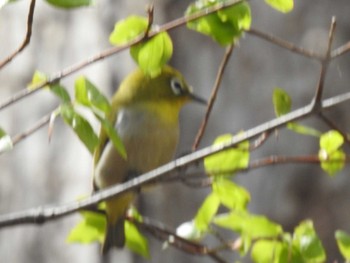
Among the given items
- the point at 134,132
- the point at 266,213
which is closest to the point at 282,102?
the point at 134,132

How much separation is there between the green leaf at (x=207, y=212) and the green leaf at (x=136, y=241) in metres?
0.07

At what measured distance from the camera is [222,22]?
101cm

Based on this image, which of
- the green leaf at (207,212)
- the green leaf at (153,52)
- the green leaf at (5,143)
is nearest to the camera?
the green leaf at (5,143)

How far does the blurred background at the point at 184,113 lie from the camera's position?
6.72ft

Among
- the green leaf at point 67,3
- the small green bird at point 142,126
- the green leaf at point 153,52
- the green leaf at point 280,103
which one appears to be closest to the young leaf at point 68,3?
the green leaf at point 67,3

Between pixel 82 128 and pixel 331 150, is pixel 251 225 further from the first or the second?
pixel 82 128

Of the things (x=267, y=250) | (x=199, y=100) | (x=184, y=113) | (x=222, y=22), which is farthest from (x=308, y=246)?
(x=184, y=113)

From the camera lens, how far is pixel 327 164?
3.77 feet

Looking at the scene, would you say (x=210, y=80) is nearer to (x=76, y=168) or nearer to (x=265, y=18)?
(x=265, y=18)

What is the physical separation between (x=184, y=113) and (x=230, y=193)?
1.02m

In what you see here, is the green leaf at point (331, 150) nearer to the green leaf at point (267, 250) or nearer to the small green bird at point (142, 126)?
the green leaf at point (267, 250)

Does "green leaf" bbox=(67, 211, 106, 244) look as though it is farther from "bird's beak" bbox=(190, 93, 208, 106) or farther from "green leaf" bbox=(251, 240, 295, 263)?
"bird's beak" bbox=(190, 93, 208, 106)

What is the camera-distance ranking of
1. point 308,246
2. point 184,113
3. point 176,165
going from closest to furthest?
point 176,165 → point 308,246 → point 184,113

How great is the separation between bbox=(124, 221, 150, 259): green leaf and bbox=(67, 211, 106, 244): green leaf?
0.04 m
